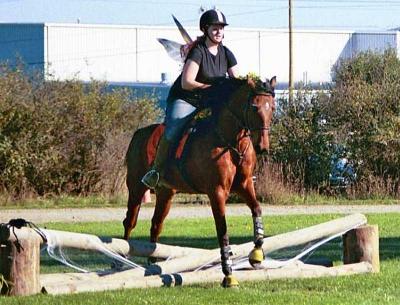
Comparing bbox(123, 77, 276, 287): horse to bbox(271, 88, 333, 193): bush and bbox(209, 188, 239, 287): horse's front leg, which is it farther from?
bbox(271, 88, 333, 193): bush

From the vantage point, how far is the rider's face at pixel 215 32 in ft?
43.4

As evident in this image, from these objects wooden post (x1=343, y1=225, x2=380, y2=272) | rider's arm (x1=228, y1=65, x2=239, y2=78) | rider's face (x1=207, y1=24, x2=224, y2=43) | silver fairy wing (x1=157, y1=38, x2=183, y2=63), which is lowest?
wooden post (x1=343, y1=225, x2=380, y2=272)

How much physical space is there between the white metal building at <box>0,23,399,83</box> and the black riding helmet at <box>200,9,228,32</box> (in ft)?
182

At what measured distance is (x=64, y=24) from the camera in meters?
71.9

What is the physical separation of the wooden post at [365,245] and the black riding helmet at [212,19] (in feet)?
10.7

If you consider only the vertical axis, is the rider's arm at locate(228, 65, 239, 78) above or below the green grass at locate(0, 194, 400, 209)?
above

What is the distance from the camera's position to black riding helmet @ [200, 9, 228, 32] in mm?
13180

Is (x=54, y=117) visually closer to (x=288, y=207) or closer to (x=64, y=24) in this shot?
(x=288, y=207)

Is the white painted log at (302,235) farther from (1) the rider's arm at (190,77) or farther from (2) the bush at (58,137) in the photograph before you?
(2) the bush at (58,137)

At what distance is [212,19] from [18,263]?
363cm

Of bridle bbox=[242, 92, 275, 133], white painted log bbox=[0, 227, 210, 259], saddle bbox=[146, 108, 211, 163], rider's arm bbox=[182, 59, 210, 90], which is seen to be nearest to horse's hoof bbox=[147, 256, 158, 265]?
white painted log bbox=[0, 227, 210, 259]

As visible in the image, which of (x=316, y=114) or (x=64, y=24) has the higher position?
(x=64, y=24)

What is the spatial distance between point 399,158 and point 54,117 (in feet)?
32.3

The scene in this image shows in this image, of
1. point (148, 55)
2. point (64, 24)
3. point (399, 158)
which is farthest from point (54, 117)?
point (148, 55)
